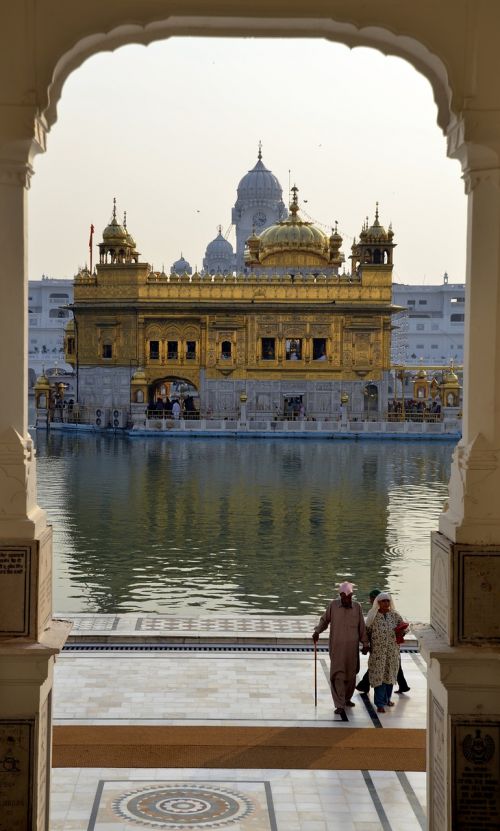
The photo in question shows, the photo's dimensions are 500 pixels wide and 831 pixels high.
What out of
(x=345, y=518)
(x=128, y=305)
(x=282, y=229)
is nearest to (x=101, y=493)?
(x=345, y=518)

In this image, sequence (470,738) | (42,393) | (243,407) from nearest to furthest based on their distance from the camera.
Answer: (470,738) < (243,407) < (42,393)

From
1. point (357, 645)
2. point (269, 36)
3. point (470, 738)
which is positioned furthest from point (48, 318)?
point (470, 738)

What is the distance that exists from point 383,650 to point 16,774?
3.33m

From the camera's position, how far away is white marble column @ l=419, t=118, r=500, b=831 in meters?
4.61

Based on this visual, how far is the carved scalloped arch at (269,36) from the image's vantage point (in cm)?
461

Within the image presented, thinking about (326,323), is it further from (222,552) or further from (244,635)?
(244,635)

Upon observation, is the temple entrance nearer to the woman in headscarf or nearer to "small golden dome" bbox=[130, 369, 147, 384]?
"small golden dome" bbox=[130, 369, 147, 384]

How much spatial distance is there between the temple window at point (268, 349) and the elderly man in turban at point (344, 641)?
38.6 metres

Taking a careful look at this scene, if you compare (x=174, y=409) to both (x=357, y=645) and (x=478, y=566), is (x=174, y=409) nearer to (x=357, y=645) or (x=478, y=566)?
(x=357, y=645)

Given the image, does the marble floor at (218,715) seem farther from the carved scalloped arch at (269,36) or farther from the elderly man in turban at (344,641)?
the carved scalloped arch at (269,36)

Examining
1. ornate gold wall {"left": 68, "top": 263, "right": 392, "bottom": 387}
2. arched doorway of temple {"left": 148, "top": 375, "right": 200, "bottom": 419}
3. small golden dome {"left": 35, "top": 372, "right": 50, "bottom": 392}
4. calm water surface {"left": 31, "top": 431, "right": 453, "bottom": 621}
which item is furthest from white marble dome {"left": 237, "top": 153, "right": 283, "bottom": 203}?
calm water surface {"left": 31, "top": 431, "right": 453, "bottom": 621}

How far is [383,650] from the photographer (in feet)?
24.1

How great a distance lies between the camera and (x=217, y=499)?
2112 centimetres

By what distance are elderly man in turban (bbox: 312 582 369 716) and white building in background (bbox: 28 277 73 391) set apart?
68755mm
